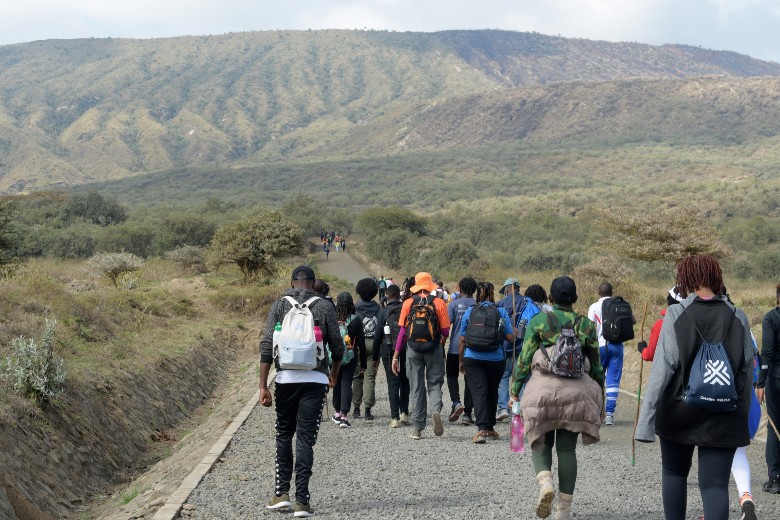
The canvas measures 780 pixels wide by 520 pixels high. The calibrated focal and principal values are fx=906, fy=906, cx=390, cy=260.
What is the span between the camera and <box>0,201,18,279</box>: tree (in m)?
21.4

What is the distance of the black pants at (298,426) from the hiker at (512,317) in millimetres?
4205

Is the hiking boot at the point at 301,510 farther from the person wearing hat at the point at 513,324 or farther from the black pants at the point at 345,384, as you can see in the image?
the person wearing hat at the point at 513,324

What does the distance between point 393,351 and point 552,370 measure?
5.16m

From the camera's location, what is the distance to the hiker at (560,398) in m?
6.17

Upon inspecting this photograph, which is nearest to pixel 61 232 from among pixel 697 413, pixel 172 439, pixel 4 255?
pixel 4 255

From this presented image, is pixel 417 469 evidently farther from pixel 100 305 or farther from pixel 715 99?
pixel 715 99

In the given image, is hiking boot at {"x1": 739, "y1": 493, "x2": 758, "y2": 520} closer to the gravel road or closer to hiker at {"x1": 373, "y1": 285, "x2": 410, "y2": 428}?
the gravel road

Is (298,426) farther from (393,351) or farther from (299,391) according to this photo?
(393,351)

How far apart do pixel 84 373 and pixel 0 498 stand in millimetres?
4748

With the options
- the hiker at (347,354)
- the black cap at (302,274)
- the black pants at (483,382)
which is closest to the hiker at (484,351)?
the black pants at (483,382)

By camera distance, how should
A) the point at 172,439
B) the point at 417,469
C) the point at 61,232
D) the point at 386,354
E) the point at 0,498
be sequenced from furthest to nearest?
the point at 61,232 < the point at 172,439 < the point at 386,354 < the point at 417,469 < the point at 0,498

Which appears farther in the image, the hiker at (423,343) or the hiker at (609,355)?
the hiker at (609,355)

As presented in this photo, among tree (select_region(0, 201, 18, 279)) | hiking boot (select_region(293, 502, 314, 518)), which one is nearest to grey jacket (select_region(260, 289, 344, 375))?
hiking boot (select_region(293, 502, 314, 518))

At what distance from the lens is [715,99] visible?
171625 millimetres
